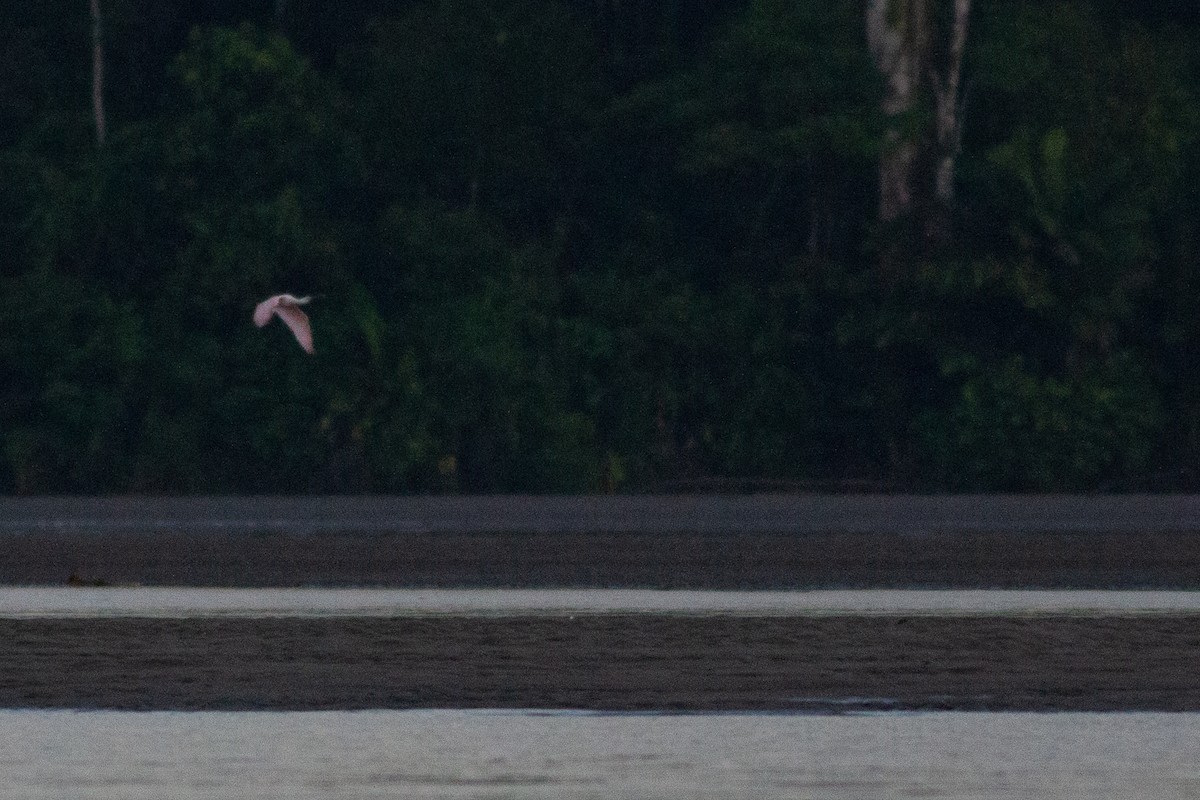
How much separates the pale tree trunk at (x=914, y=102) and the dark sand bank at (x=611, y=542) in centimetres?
558

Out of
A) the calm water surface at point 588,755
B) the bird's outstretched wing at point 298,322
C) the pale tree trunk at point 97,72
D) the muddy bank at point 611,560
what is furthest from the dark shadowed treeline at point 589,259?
the calm water surface at point 588,755

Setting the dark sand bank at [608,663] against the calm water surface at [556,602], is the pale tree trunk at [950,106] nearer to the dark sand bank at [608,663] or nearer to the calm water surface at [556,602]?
the calm water surface at [556,602]

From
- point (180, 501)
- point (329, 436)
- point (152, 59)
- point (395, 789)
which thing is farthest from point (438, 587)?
point (152, 59)

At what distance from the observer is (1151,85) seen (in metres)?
29.0

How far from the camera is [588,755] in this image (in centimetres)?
809

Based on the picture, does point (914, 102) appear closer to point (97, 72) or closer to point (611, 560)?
point (97, 72)

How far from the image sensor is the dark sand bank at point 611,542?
606 inches

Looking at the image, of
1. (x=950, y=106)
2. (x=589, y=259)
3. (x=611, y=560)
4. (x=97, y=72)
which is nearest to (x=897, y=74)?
(x=950, y=106)

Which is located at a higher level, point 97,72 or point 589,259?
point 97,72

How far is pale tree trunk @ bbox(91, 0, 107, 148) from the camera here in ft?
97.8

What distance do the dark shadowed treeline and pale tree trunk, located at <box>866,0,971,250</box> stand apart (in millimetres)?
134

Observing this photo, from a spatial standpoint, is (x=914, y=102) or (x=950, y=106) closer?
(x=914, y=102)

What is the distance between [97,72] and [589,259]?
6525 mm

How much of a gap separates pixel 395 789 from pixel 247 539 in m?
11.2
